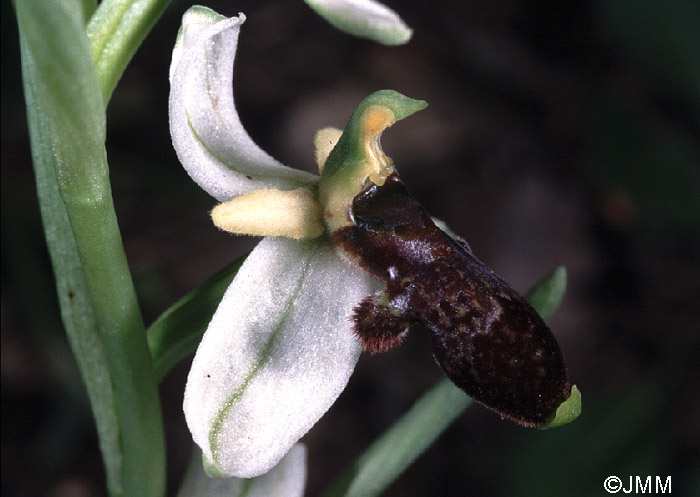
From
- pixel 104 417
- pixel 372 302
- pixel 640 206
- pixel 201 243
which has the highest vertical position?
pixel 372 302

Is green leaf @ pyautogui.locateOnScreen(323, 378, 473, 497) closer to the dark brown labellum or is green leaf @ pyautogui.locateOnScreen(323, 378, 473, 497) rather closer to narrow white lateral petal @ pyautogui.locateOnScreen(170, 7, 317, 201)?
A: the dark brown labellum

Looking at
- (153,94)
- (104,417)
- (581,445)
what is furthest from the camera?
(153,94)

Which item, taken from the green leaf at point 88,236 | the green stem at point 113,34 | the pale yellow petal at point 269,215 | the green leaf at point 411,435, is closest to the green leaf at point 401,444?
the green leaf at point 411,435

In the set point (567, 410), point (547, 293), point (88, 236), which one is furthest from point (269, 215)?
point (547, 293)

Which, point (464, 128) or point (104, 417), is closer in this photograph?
point (104, 417)

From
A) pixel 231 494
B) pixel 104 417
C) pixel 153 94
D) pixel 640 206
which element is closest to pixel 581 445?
pixel 640 206

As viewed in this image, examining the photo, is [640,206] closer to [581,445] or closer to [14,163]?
Answer: [581,445]

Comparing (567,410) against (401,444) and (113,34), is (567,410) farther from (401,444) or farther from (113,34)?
(113,34)

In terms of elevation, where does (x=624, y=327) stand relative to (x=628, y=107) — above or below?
below
